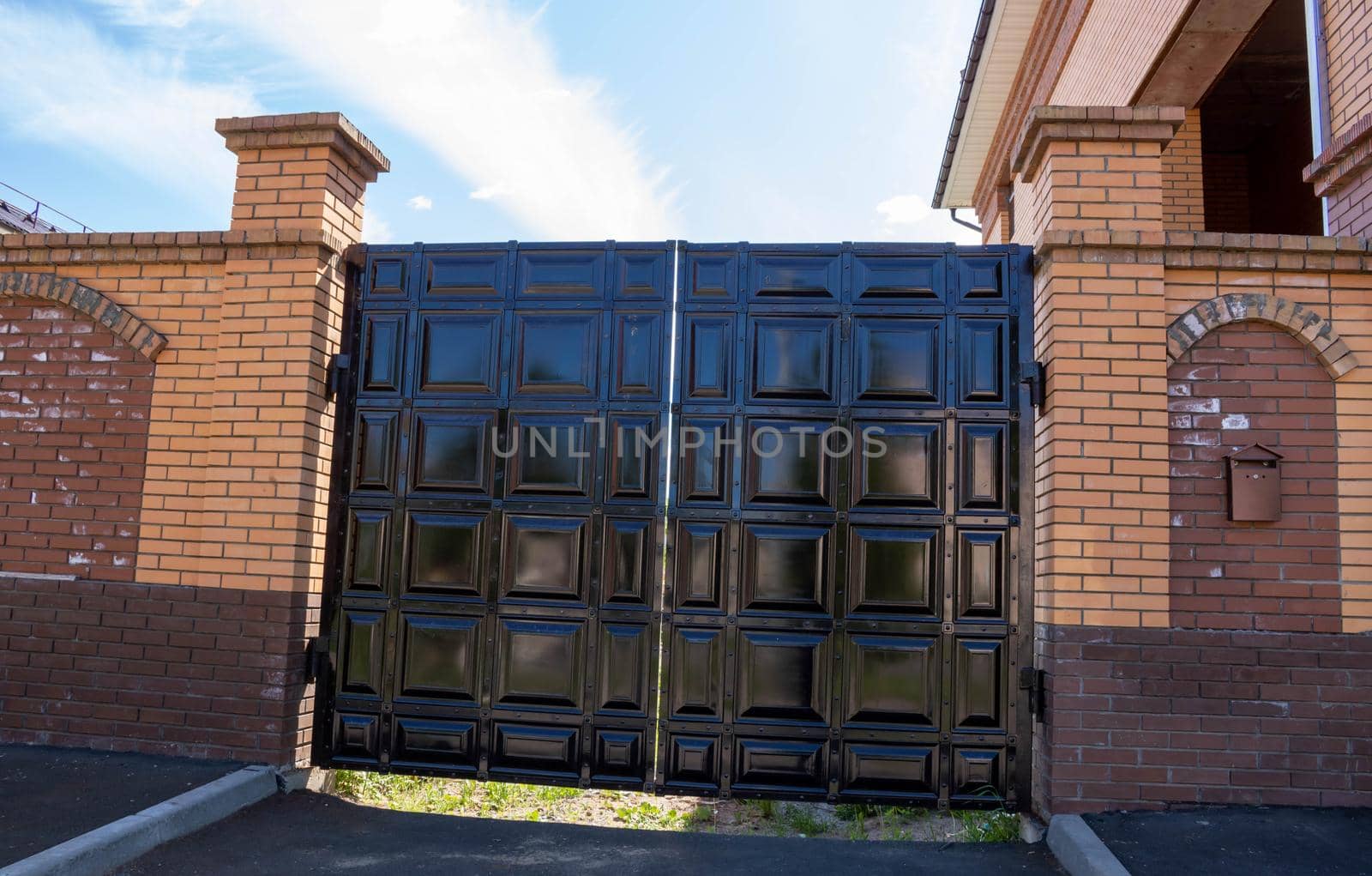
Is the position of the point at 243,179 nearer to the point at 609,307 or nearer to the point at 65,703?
the point at 609,307

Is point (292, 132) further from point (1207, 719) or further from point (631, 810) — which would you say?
point (1207, 719)

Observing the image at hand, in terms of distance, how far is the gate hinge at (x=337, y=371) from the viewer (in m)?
4.22

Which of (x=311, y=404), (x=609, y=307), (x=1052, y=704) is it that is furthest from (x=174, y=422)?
(x=1052, y=704)

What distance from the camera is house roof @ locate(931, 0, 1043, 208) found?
307 inches

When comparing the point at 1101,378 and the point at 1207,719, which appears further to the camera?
the point at 1101,378

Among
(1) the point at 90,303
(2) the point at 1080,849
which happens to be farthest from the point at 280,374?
(2) the point at 1080,849

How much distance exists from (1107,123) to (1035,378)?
1.16 metres

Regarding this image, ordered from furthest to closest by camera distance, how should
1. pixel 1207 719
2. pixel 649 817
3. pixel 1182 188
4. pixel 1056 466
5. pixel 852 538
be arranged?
pixel 1182 188 < pixel 649 817 < pixel 852 538 < pixel 1056 466 < pixel 1207 719

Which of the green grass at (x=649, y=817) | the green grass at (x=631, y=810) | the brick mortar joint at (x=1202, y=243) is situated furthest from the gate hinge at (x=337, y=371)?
the brick mortar joint at (x=1202, y=243)

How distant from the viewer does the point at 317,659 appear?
4.12m

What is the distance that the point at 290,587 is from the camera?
4004mm

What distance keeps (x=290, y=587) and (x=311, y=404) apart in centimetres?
85

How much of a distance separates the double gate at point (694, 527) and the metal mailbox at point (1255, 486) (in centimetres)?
82

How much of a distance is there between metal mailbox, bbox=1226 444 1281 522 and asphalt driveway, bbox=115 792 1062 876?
63.0 inches
